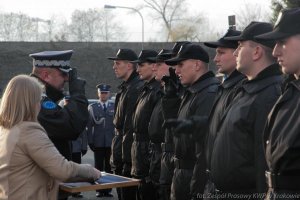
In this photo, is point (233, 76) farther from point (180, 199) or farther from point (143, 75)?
point (143, 75)

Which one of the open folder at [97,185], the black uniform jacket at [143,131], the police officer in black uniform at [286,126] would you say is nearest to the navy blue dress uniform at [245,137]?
the police officer in black uniform at [286,126]

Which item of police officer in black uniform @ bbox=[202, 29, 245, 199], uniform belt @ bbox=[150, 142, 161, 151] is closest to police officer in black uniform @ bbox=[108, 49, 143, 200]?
uniform belt @ bbox=[150, 142, 161, 151]

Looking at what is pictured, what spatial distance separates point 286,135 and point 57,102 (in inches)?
119

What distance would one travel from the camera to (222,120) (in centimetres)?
432

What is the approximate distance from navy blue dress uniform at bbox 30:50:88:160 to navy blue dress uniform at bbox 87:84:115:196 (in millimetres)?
5248

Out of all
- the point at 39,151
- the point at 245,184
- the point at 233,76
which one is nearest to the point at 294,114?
the point at 245,184

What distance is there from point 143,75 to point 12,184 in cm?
393

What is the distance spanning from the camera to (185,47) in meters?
5.97

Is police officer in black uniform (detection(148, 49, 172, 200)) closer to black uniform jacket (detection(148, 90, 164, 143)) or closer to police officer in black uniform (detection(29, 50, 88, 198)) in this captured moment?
black uniform jacket (detection(148, 90, 164, 143))

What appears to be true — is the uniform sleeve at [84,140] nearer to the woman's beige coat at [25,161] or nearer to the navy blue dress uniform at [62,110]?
the navy blue dress uniform at [62,110]

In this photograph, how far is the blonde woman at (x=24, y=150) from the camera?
425 cm

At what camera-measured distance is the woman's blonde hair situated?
4297 mm

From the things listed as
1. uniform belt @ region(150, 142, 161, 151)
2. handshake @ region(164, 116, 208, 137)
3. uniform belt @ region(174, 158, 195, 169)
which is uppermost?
handshake @ region(164, 116, 208, 137)

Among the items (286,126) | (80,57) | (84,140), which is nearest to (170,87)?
(286,126)
